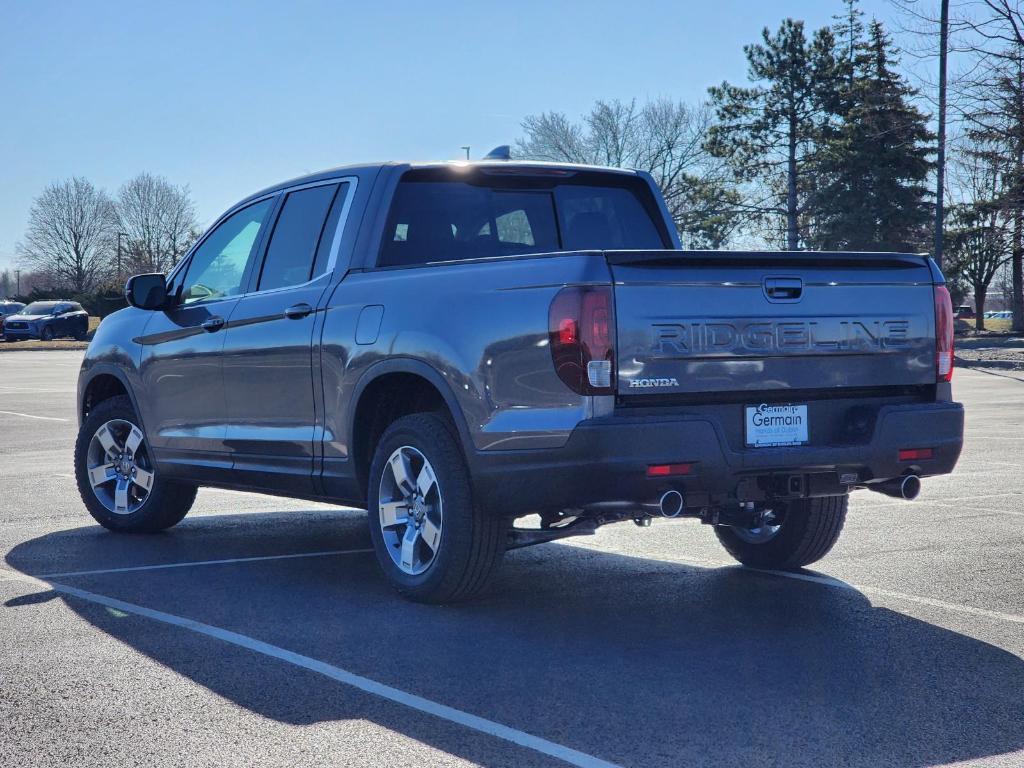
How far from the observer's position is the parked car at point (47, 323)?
52312 millimetres

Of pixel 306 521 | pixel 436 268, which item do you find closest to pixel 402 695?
pixel 436 268

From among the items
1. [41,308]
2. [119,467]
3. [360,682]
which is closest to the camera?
[360,682]

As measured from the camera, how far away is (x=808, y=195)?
5997cm

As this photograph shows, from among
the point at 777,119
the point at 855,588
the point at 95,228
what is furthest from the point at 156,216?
the point at 855,588

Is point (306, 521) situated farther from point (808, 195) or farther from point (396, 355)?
point (808, 195)

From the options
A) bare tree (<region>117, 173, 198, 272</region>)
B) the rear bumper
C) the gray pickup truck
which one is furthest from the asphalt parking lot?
bare tree (<region>117, 173, 198, 272</region>)

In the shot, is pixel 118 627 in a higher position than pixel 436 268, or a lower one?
lower

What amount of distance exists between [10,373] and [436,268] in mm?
26882

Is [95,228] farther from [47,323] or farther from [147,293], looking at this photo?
[147,293]

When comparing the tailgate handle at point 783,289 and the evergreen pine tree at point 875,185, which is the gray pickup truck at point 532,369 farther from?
the evergreen pine tree at point 875,185

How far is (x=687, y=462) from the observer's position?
16.9 ft

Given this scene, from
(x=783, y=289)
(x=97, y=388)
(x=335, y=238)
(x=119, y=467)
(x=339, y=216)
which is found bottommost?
(x=119, y=467)

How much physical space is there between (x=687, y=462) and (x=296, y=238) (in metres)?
2.80

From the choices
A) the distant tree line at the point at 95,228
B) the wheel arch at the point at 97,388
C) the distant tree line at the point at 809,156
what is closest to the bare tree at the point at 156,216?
the distant tree line at the point at 95,228
